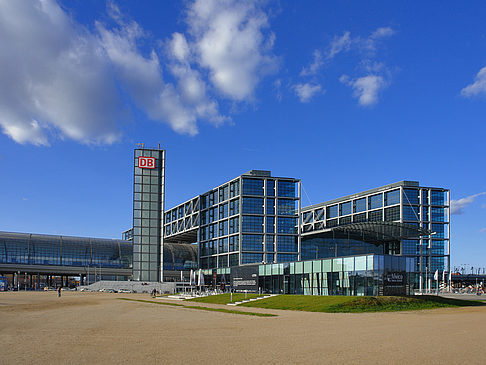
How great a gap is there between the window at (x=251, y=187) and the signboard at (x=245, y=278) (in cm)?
4642

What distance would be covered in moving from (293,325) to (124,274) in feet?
511

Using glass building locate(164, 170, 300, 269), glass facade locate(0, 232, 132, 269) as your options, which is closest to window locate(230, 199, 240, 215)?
→ glass building locate(164, 170, 300, 269)

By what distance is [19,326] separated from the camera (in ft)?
107

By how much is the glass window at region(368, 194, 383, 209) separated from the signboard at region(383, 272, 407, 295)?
105 meters

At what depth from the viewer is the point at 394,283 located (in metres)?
54.4

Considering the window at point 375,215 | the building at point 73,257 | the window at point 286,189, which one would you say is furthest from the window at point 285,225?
the building at point 73,257

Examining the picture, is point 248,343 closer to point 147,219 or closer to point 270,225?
point 270,225

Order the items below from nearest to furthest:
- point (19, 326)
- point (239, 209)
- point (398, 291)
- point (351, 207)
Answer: point (19, 326) → point (398, 291) → point (239, 209) → point (351, 207)

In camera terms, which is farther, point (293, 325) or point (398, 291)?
point (398, 291)

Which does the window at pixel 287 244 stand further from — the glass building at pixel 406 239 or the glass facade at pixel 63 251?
the glass facade at pixel 63 251

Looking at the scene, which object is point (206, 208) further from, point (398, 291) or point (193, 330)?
point (193, 330)

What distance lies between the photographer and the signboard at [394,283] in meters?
53.9

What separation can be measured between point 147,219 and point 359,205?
72430 mm

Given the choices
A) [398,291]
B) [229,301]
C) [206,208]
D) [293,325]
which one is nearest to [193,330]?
[293,325]
